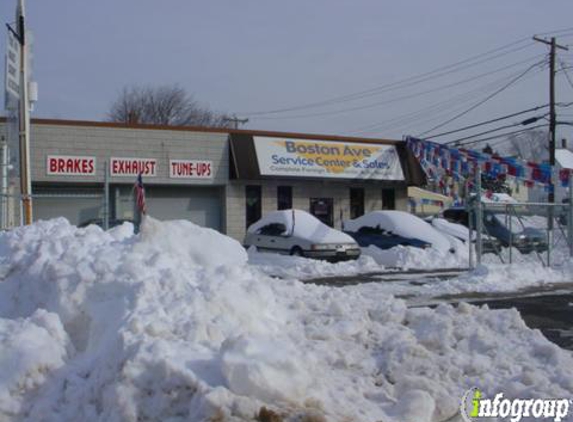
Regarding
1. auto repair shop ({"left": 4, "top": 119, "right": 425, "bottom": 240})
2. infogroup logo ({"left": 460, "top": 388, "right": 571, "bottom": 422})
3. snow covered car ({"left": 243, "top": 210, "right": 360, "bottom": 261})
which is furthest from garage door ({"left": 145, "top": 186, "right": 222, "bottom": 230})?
infogroup logo ({"left": 460, "top": 388, "right": 571, "bottom": 422})

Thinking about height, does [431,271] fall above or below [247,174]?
below

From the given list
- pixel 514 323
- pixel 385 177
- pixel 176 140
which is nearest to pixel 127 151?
pixel 176 140

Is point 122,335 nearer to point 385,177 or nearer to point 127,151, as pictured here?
point 127,151

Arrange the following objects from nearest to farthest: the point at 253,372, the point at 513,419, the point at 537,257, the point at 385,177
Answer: the point at 253,372
the point at 513,419
the point at 537,257
the point at 385,177

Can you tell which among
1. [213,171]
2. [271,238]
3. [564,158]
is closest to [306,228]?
[271,238]

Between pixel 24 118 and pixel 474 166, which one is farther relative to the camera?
pixel 474 166

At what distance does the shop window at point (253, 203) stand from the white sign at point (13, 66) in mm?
13325

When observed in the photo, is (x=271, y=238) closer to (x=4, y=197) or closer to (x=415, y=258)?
(x=415, y=258)

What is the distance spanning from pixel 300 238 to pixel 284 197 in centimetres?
809

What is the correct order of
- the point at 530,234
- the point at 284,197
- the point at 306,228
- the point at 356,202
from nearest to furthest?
the point at 530,234 < the point at 306,228 < the point at 284,197 < the point at 356,202

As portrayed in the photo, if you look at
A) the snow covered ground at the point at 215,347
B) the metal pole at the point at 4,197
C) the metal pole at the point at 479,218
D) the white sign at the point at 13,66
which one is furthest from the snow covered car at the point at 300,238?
the snow covered ground at the point at 215,347

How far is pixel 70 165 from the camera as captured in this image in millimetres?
24766

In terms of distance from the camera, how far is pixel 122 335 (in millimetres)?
5770

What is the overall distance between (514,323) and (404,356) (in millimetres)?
1837
